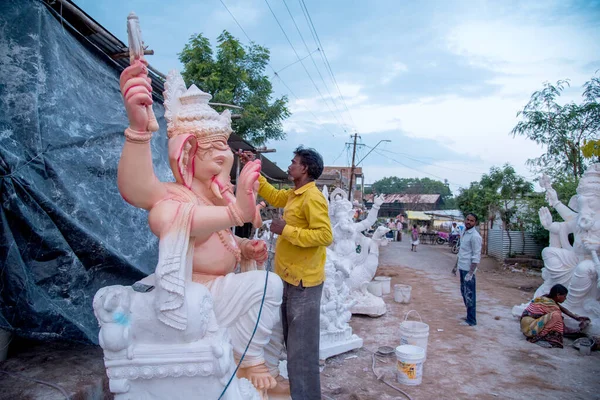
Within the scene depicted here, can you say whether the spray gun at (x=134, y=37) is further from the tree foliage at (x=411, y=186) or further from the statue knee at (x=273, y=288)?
the tree foliage at (x=411, y=186)

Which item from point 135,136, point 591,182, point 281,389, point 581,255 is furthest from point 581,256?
point 135,136

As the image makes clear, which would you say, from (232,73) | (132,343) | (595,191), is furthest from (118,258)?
(232,73)

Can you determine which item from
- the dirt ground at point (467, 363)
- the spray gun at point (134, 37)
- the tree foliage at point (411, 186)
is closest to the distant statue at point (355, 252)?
the dirt ground at point (467, 363)

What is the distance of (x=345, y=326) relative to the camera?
425 cm

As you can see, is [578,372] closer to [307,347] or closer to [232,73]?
[307,347]

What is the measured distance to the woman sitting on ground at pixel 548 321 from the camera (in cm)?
467

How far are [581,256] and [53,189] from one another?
6.20m

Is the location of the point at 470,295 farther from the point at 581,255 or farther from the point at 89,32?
the point at 89,32

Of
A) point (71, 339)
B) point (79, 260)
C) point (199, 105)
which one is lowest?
point (71, 339)

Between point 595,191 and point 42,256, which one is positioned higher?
point 595,191

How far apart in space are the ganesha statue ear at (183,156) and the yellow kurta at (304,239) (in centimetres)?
62

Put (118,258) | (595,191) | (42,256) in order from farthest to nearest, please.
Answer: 1. (595,191)
2. (118,258)
3. (42,256)

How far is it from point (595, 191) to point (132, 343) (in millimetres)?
5923

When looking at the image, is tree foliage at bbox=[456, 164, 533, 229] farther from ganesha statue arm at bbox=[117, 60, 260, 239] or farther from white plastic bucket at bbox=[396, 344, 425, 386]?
ganesha statue arm at bbox=[117, 60, 260, 239]
